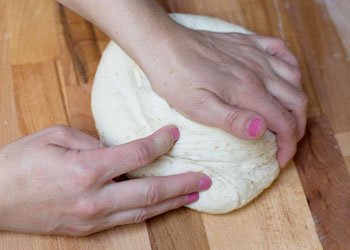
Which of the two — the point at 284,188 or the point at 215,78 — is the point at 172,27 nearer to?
the point at 215,78

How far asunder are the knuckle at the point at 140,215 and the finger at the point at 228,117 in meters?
0.19

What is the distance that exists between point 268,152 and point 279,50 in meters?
0.20

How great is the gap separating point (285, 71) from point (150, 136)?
0.28m

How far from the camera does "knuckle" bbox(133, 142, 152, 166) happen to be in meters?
0.87

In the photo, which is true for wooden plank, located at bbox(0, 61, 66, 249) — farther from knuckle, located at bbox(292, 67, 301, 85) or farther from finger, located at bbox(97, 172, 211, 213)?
knuckle, located at bbox(292, 67, 301, 85)

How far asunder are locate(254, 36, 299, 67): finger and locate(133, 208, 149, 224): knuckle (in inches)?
14.9

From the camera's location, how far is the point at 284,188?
103cm

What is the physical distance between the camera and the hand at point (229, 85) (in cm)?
87

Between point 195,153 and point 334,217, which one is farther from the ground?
point 195,153

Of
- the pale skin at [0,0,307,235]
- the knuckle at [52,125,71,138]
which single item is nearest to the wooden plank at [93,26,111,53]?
the pale skin at [0,0,307,235]

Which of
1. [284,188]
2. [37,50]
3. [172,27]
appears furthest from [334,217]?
[37,50]

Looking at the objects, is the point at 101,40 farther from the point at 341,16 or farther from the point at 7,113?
the point at 341,16

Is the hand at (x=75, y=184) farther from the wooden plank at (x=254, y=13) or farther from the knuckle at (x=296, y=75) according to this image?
the wooden plank at (x=254, y=13)

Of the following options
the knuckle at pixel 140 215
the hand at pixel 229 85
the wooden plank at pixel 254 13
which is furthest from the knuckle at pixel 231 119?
the wooden plank at pixel 254 13
